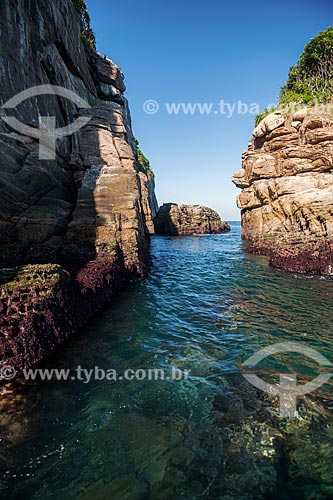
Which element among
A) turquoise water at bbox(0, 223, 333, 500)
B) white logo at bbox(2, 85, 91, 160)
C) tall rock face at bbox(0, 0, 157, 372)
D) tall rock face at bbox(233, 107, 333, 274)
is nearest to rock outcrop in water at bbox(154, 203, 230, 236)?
tall rock face at bbox(233, 107, 333, 274)

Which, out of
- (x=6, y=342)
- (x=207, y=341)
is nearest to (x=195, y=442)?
(x=207, y=341)

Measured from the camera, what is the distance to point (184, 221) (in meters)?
42.5

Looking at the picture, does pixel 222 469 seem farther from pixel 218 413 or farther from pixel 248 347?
pixel 248 347

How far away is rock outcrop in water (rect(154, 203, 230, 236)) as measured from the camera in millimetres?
41281

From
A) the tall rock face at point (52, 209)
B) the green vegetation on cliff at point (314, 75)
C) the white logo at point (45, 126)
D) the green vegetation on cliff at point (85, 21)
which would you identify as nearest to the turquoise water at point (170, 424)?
the tall rock face at point (52, 209)

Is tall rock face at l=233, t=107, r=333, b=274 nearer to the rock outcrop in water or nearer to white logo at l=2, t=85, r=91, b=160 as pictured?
white logo at l=2, t=85, r=91, b=160

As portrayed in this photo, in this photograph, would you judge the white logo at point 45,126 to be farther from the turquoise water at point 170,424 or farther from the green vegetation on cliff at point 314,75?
the green vegetation on cliff at point 314,75

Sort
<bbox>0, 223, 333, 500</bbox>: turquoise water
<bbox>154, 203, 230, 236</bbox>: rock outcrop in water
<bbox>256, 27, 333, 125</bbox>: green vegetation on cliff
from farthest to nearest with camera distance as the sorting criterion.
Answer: <bbox>154, 203, 230, 236</bbox>: rock outcrop in water → <bbox>256, 27, 333, 125</bbox>: green vegetation on cliff → <bbox>0, 223, 333, 500</bbox>: turquoise water

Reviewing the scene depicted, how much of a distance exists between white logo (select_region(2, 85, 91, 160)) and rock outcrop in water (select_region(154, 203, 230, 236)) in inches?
918

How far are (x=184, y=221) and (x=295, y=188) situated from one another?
2275 centimetres

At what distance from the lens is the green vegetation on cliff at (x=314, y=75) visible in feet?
73.7

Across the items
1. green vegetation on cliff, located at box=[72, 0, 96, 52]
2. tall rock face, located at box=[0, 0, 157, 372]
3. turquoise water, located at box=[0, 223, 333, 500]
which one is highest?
green vegetation on cliff, located at box=[72, 0, 96, 52]

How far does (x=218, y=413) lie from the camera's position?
4.64m

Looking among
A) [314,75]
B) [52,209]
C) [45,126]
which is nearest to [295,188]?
[314,75]
